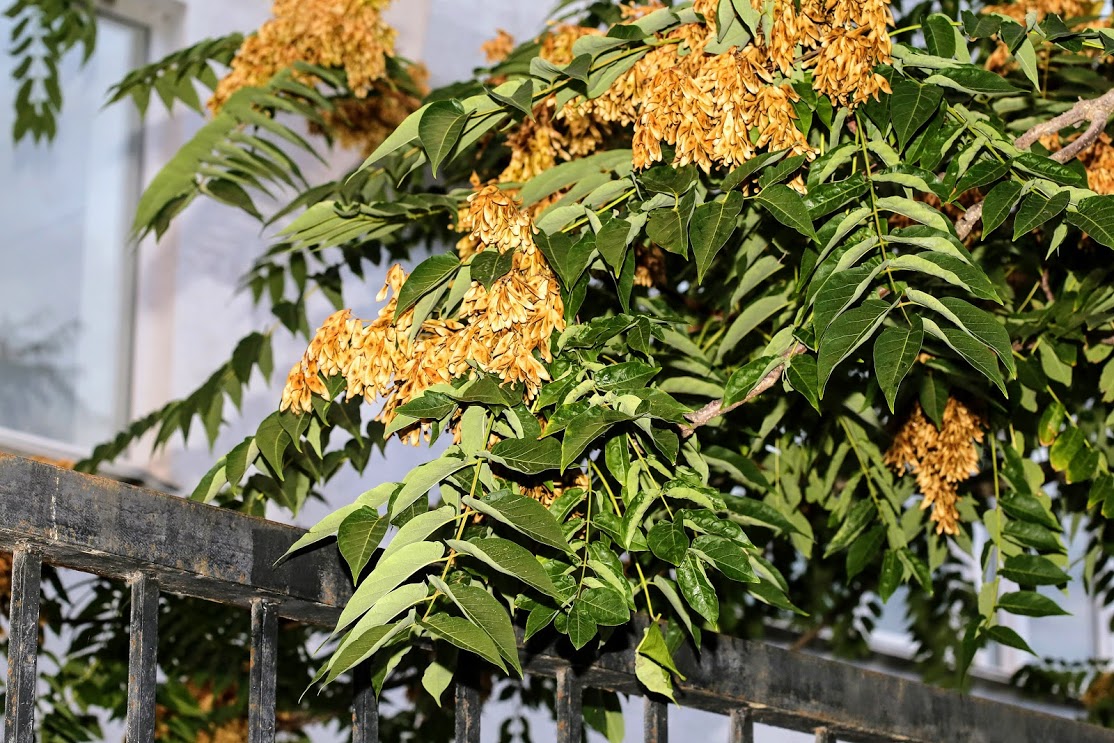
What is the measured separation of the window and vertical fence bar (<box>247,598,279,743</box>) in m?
2.28

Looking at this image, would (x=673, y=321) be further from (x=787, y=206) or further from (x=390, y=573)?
(x=390, y=573)

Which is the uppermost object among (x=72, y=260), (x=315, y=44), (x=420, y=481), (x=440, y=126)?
(x=72, y=260)

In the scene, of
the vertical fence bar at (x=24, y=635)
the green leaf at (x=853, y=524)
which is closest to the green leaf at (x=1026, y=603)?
the green leaf at (x=853, y=524)

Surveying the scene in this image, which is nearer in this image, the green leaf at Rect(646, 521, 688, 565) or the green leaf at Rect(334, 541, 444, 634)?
the green leaf at Rect(334, 541, 444, 634)

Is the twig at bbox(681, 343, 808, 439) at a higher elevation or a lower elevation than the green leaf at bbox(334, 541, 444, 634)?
higher

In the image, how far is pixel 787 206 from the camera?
2.50 ft

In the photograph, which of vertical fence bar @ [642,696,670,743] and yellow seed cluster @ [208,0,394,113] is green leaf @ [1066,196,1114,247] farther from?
yellow seed cluster @ [208,0,394,113]

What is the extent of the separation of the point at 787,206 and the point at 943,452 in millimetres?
434

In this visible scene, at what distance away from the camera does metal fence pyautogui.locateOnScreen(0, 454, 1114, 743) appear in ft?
2.02

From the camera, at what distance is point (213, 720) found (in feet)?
5.96

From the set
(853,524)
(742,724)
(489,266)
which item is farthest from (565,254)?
(853,524)

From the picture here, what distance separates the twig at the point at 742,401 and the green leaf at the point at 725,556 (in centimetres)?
7

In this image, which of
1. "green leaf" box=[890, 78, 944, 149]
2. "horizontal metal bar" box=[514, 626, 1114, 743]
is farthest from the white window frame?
"green leaf" box=[890, 78, 944, 149]

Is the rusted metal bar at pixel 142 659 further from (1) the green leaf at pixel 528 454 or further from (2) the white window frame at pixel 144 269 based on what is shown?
(2) the white window frame at pixel 144 269
